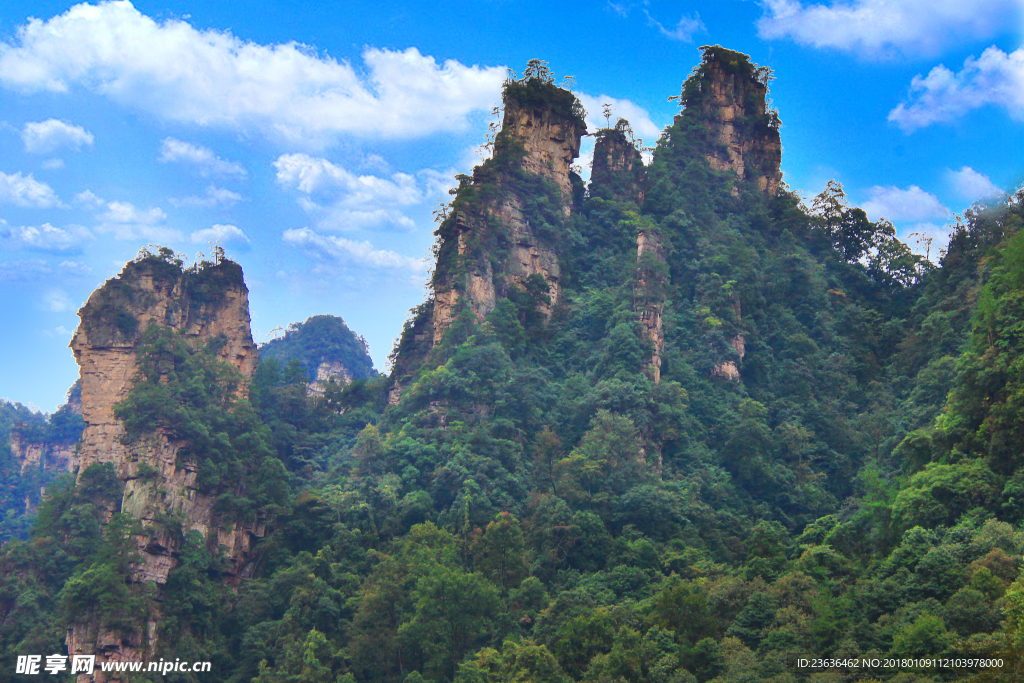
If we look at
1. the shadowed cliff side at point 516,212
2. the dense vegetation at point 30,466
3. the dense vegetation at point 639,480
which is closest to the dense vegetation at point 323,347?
the dense vegetation at point 30,466

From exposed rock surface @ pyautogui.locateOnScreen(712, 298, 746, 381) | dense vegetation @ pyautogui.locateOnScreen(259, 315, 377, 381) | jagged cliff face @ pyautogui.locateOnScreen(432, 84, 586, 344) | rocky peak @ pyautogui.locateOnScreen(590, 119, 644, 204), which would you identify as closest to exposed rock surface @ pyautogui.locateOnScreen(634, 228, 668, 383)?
exposed rock surface @ pyautogui.locateOnScreen(712, 298, 746, 381)

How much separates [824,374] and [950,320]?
224 inches

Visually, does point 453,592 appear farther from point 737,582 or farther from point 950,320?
point 950,320

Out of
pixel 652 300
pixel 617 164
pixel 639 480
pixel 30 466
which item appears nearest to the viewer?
pixel 639 480

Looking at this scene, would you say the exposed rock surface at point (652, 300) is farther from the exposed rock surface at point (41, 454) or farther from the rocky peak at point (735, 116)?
the exposed rock surface at point (41, 454)

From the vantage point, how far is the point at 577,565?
30.8 meters

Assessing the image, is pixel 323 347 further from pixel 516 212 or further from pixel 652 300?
pixel 652 300

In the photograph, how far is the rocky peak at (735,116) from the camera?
169 ft

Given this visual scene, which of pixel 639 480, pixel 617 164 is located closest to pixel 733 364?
pixel 639 480

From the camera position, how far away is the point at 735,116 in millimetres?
52219

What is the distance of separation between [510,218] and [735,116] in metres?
16.2

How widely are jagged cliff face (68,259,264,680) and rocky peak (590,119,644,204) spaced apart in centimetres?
1878

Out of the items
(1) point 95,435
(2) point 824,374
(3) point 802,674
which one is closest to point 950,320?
(2) point 824,374

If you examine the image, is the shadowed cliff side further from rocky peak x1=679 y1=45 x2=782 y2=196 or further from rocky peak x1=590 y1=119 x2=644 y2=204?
rocky peak x1=679 y1=45 x2=782 y2=196
